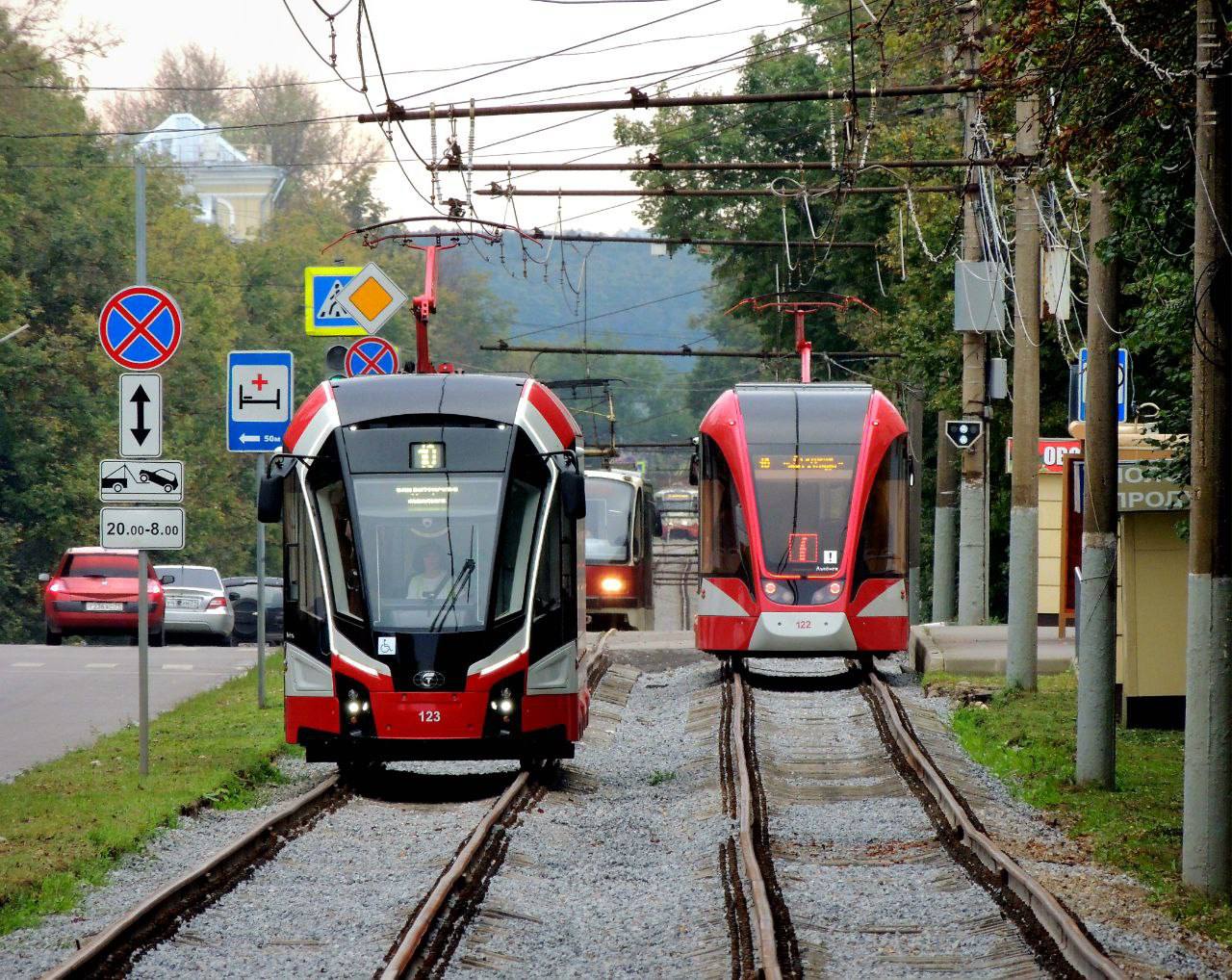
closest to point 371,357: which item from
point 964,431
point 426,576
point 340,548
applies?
point 340,548

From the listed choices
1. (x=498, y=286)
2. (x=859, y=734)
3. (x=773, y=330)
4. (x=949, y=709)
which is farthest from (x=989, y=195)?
(x=498, y=286)

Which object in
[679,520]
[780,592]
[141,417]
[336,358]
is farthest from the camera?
[679,520]

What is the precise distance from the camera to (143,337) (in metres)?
14.6

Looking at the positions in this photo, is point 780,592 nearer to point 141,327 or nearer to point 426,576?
point 426,576

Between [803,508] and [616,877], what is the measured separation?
11150 mm

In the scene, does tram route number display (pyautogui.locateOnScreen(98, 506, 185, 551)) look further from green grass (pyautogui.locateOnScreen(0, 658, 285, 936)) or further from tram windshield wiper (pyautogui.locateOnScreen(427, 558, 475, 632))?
tram windshield wiper (pyautogui.locateOnScreen(427, 558, 475, 632))

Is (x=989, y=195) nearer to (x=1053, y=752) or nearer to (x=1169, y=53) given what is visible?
(x=1053, y=752)

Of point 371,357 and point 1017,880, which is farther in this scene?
point 371,357

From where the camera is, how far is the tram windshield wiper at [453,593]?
1375 cm

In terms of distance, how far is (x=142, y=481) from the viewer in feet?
46.9

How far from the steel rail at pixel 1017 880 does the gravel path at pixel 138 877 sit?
164 inches

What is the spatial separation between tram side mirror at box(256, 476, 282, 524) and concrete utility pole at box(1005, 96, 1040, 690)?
8.66 meters

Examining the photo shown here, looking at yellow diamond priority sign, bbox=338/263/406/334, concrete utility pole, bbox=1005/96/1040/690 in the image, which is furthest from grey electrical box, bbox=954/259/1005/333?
yellow diamond priority sign, bbox=338/263/406/334

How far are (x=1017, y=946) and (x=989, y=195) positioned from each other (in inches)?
642
